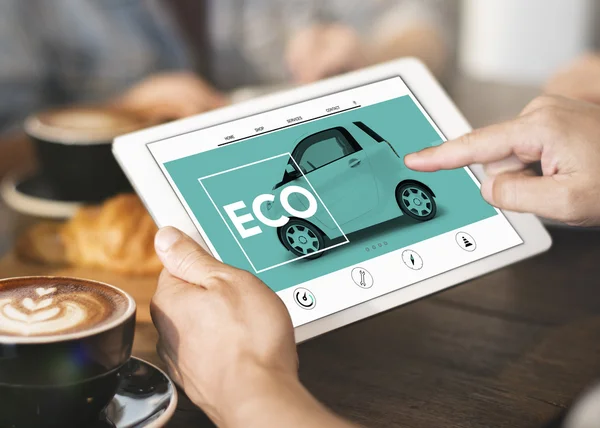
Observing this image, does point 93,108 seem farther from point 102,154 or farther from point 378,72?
point 378,72

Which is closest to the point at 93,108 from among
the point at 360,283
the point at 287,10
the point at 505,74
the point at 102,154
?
the point at 102,154

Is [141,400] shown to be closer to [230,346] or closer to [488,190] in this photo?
[230,346]

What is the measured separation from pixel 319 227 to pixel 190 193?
0.11 metres

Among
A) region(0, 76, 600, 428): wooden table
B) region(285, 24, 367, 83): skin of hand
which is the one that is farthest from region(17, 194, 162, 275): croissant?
region(285, 24, 367, 83): skin of hand

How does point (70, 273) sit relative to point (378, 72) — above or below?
below

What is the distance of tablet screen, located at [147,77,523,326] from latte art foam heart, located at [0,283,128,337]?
0.39 ft

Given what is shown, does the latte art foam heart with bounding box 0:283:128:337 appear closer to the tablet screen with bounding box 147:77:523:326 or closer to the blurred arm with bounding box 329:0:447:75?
the tablet screen with bounding box 147:77:523:326

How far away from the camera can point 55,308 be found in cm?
48

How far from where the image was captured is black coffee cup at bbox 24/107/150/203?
0.90 metres

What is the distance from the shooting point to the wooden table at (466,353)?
1.91 ft

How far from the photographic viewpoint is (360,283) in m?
0.61

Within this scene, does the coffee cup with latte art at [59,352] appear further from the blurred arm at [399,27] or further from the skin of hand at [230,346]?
the blurred arm at [399,27]

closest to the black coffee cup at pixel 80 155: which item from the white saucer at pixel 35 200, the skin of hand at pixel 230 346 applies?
the white saucer at pixel 35 200

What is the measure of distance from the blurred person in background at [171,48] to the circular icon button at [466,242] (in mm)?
581
